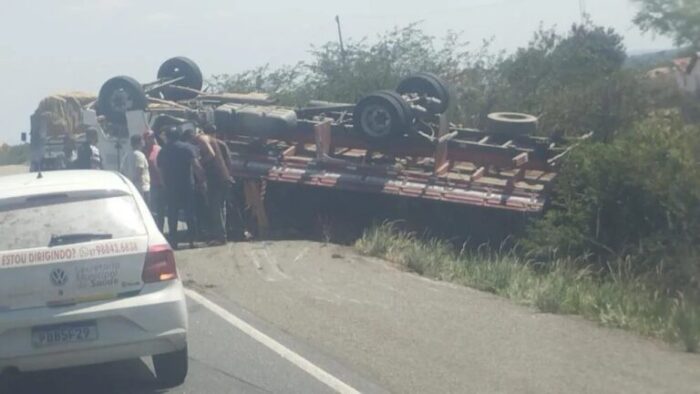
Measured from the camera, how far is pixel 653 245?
16078mm

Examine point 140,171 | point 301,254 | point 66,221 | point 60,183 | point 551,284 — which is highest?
point 60,183

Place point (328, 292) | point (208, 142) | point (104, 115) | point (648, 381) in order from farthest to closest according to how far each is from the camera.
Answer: point (104, 115)
point (208, 142)
point (328, 292)
point (648, 381)

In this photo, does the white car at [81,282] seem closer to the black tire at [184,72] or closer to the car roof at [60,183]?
the car roof at [60,183]

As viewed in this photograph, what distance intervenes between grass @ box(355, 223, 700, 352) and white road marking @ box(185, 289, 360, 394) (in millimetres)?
3344

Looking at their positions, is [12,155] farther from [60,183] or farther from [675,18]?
[60,183]

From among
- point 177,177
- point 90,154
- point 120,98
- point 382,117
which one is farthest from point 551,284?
point 90,154

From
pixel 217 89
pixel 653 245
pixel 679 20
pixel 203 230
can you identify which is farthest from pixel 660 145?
pixel 217 89

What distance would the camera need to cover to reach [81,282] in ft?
27.9

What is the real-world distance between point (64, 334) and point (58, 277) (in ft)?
1.31

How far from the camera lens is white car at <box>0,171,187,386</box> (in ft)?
27.5

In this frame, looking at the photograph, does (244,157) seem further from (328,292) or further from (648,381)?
(648,381)

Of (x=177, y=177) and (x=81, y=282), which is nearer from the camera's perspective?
(x=81, y=282)

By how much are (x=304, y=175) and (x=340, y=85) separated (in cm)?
1077

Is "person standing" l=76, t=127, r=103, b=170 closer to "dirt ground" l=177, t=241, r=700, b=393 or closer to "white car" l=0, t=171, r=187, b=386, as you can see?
"dirt ground" l=177, t=241, r=700, b=393
